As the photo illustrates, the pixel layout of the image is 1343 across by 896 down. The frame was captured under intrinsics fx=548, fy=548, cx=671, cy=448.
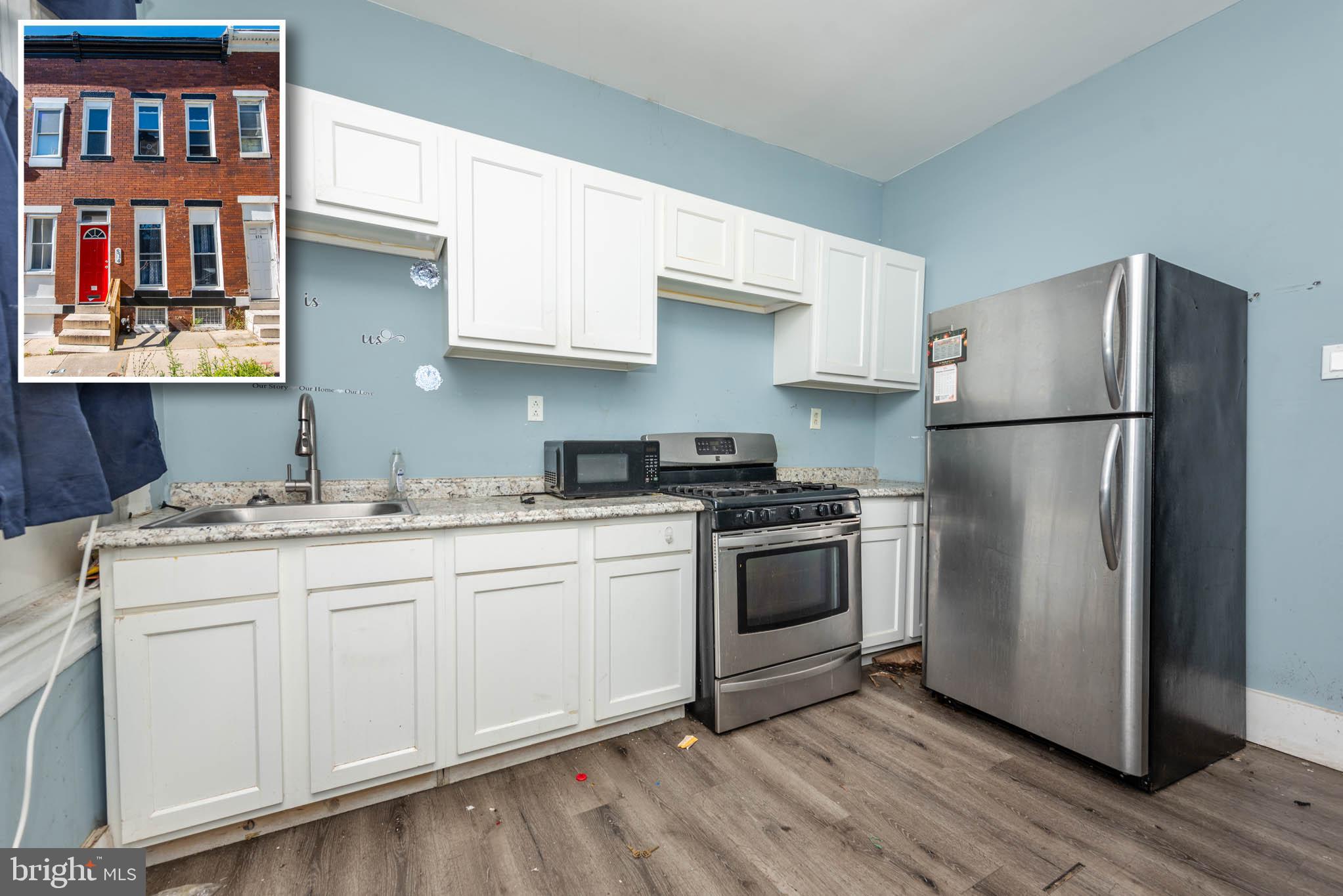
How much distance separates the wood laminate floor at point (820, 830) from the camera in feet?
4.72

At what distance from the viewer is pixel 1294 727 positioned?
6.66 ft

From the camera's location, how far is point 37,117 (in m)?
1.01

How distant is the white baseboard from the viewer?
1948 mm

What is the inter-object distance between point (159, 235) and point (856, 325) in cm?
293

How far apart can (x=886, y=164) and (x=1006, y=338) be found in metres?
1.96

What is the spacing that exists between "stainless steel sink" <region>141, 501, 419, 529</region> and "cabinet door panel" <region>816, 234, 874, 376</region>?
2252 mm

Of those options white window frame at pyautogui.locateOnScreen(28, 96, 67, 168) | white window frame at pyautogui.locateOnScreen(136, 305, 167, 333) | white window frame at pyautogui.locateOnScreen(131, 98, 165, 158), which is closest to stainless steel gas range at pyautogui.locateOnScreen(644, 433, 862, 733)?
white window frame at pyautogui.locateOnScreen(136, 305, 167, 333)

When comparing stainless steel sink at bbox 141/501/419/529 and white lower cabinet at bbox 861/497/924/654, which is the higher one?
stainless steel sink at bbox 141/501/419/529

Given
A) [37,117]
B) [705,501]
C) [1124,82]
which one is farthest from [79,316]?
[1124,82]

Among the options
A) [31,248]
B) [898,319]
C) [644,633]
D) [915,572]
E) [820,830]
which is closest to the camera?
[31,248]

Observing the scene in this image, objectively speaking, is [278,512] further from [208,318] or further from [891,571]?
[891,571]

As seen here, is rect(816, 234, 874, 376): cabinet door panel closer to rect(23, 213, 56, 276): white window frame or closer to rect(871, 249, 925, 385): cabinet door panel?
rect(871, 249, 925, 385): cabinet door panel

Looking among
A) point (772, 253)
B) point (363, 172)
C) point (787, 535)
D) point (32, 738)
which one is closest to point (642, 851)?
point (787, 535)

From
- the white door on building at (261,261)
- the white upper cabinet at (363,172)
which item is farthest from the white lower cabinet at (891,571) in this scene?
the white door on building at (261,261)
